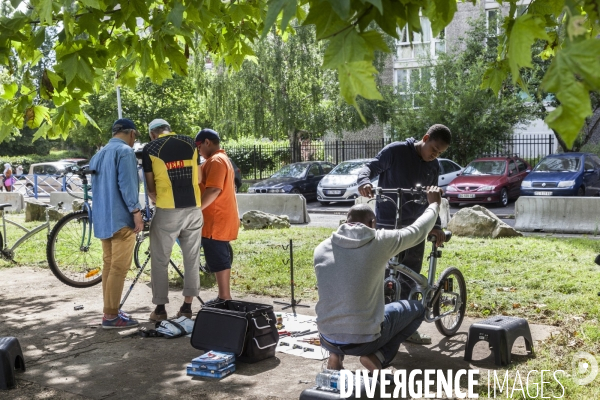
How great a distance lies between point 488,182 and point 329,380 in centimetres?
1993

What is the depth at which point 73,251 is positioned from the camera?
32.1 ft

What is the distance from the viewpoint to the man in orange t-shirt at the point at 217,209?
7.97 meters

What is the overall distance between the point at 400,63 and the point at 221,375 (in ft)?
127

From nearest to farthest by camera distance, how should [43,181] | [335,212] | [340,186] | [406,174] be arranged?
[406,174] < [335,212] < [340,186] < [43,181]

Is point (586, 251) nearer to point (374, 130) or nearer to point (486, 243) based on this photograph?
point (486, 243)

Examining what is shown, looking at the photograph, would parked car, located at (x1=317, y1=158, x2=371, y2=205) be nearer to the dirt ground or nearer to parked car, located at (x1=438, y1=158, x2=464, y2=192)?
parked car, located at (x1=438, y1=158, x2=464, y2=192)

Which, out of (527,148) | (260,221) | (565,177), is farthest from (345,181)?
(527,148)

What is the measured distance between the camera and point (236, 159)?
130 feet

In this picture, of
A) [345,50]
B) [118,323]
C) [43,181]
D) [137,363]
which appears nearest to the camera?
[345,50]

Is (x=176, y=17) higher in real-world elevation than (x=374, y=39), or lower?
higher

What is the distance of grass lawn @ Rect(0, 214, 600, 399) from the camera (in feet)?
21.4

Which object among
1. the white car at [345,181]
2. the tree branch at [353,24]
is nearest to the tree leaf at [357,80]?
the tree branch at [353,24]

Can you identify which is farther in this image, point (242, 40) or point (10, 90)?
point (242, 40)

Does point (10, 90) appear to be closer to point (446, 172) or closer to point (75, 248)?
point (75, 248)
